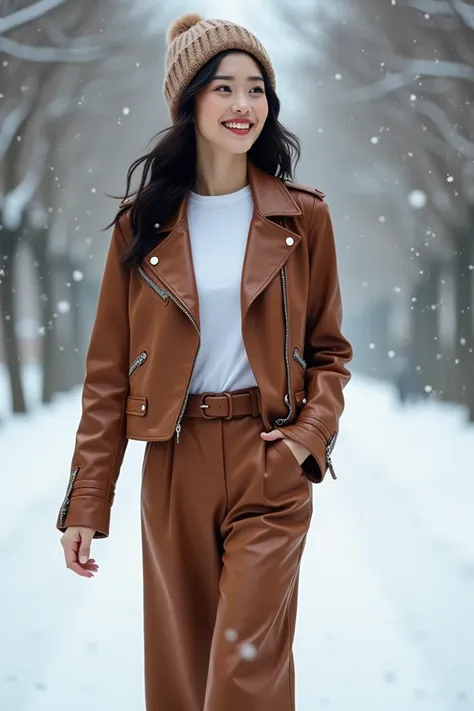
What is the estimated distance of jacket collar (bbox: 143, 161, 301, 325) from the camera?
1759mm

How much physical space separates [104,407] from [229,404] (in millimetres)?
306

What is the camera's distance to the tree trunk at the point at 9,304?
5.95 m

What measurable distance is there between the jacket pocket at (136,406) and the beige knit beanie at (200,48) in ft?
2.08

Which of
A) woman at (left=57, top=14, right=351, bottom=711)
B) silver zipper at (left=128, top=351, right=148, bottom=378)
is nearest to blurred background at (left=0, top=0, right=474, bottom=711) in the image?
woman at (left=57, top=14, right=351, bottom=711)

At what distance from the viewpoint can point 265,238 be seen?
1.81m

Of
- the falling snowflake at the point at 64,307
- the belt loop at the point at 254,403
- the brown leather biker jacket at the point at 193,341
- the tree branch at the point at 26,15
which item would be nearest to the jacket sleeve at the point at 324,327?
the brown leather biker jacket at the point at 193,341

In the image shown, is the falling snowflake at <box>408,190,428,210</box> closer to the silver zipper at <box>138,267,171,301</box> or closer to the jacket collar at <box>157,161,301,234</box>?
the jacket collar at <box>157,161,301,234</box>

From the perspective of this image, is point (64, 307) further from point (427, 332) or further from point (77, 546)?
point (77, 546)

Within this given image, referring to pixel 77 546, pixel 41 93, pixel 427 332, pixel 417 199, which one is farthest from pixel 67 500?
pixel 427 332

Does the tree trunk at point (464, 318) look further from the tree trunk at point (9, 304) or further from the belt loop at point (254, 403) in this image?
the belt loop at point (254, 403)

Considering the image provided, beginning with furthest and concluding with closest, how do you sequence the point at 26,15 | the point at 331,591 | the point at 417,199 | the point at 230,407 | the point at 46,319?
1. the point at 46,319
2. the point at 417,199
3. the point at 26,15
4. the point at 331,591
5. the point at 230,407

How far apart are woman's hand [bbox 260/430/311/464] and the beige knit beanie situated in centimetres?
74

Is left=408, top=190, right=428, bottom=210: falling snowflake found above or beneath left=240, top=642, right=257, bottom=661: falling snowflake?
above

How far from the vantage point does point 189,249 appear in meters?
1.82
